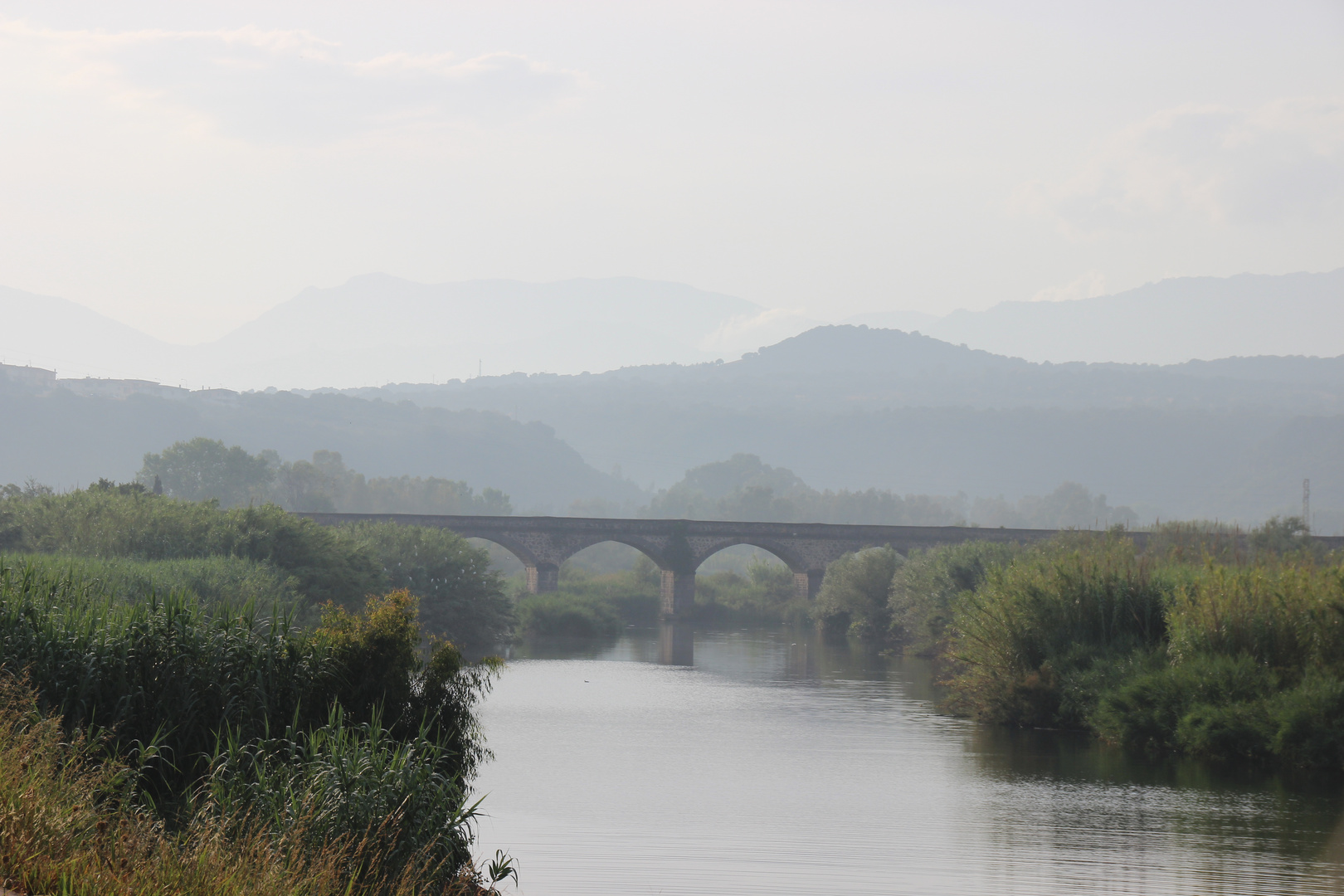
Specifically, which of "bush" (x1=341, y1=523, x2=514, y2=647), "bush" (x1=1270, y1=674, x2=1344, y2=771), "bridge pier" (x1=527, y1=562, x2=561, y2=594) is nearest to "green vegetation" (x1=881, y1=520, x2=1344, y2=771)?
"bush" (x1=1270, y1=674, x2=1344, y2=771)

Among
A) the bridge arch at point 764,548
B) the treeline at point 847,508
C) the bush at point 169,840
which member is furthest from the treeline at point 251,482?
the bush at point 169,840

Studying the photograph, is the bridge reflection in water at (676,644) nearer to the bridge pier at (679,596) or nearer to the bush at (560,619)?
the bridge pier at (679,596)

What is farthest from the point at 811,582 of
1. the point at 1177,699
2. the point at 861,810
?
the point at 861,810

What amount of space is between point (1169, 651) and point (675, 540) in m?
43.3

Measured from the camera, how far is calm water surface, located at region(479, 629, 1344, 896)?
15805 mm

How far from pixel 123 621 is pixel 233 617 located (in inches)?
46.3

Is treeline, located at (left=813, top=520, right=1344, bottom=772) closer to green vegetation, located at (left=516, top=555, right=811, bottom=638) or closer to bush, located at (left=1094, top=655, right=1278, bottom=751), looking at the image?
bush, located at (left=1094, top=655, right=1278, bottom=751)

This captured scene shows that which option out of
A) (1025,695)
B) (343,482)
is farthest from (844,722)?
(343,482)

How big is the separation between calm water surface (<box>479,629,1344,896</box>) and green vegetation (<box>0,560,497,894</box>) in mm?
3046

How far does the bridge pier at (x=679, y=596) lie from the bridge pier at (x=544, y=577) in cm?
584

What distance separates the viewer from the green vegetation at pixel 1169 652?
23.2 metres

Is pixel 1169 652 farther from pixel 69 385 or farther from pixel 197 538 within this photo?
pixel 69 385

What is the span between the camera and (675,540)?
6819cm

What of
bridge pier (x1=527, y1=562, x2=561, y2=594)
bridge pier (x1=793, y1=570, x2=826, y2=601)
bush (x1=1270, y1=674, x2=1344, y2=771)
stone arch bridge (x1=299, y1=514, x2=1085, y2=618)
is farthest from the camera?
bridge pier (x1=793, y1=570, x2=826, y2=601)
